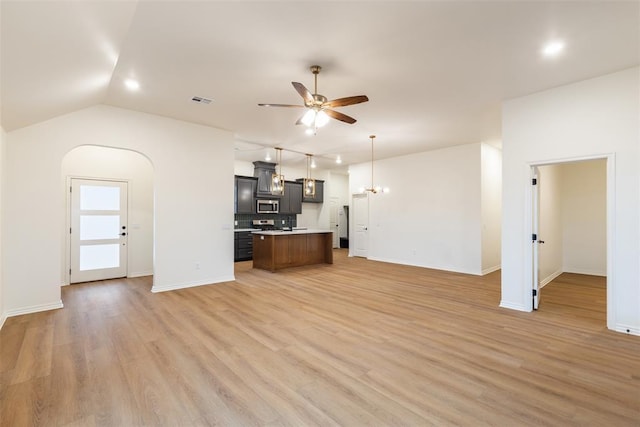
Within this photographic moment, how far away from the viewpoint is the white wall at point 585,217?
632cm

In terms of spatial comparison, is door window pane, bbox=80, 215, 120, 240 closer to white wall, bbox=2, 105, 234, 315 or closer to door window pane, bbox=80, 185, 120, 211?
door window pane, bbox=80, 185, 120, 211

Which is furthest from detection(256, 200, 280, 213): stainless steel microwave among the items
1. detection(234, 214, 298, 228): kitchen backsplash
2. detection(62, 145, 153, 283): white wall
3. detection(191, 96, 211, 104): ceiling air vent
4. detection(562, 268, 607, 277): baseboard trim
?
detection(562, 268, 607, 277): baseboard trim

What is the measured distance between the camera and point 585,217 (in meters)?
6.55

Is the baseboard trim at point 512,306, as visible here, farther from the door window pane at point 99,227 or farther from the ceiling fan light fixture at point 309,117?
the door window pane at point 99,227

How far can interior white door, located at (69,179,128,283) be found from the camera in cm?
564

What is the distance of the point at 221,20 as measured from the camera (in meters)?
2.50

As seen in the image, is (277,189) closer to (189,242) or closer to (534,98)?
(189,242)

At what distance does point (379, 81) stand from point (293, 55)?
1186mm

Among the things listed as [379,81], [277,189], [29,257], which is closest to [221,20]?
[379,81]

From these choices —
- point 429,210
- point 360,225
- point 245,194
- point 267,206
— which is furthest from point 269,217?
point 429,210

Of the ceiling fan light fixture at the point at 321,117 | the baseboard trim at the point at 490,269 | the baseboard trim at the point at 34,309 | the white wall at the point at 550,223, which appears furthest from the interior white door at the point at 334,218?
the baseboard trim at the point at 34,309

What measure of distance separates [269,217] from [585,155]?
8088 millimetres

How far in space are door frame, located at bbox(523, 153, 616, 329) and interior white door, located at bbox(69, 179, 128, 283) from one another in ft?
23.9

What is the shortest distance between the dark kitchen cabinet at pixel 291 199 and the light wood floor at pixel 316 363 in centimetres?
557
